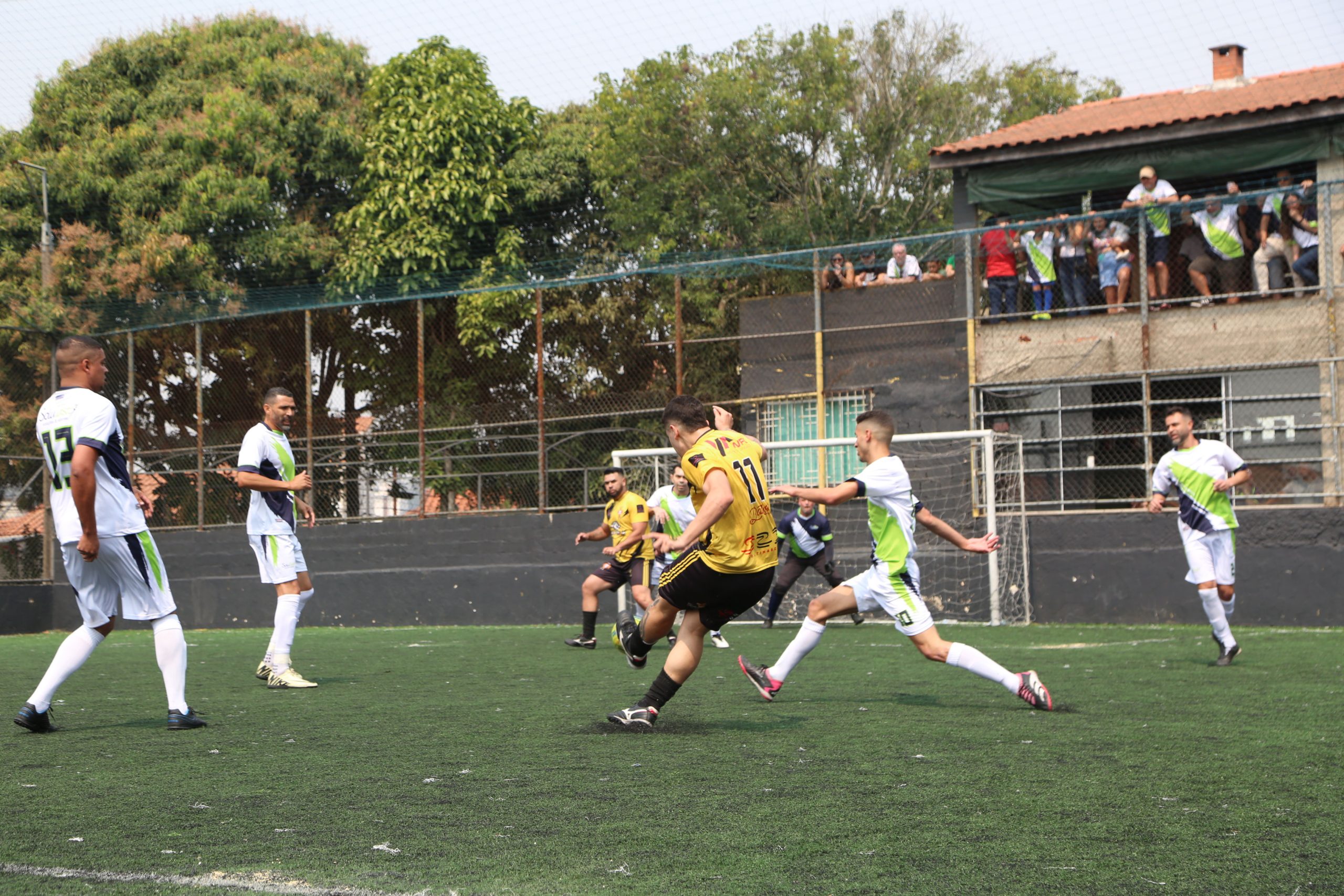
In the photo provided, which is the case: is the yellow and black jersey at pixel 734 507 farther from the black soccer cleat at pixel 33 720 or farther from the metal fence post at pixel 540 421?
the metal fence post at pixel 540 421

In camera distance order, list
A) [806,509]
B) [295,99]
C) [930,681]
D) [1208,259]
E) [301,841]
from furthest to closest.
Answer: [295,99] → [1208,259] → [806,509] → [930,681] → [301,841]

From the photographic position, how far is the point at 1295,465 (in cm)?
1617

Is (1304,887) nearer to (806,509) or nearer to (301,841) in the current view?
(301,841)

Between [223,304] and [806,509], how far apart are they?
11944 mm

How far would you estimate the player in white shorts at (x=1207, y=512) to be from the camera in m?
10.2

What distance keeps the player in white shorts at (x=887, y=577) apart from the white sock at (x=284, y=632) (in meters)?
3.41

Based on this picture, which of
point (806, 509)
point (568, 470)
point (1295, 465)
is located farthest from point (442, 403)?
point (1295, 465)

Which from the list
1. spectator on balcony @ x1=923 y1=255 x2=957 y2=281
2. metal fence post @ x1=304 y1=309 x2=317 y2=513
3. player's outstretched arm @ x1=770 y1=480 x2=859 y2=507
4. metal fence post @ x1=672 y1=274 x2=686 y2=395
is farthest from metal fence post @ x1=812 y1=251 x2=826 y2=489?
player's outstretched arm @ x1=770 y1=480 x2=859 y2=507

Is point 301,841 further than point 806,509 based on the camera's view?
No

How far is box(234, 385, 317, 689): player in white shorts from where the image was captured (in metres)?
9.10

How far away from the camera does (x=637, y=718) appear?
6.49m

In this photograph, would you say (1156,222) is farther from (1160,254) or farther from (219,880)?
(219,880)

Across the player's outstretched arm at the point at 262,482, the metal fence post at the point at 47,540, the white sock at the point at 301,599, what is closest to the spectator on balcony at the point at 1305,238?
the white sock at the point at 301,599

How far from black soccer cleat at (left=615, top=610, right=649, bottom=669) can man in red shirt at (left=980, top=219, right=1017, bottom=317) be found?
11.5 metres
